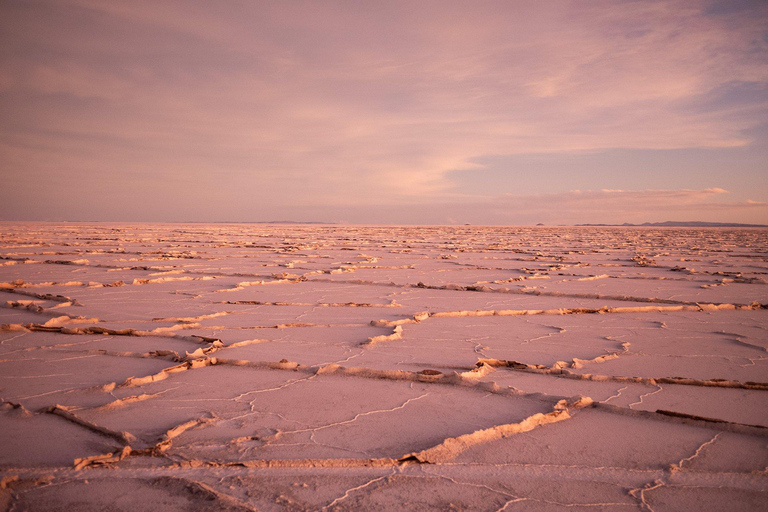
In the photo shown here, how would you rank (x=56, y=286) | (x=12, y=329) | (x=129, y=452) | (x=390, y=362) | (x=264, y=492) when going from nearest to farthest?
(x=264, y=492) < (x=129, y=452) < (x=390, y=362) < (x=12, y=329) < (x=56, y=286)

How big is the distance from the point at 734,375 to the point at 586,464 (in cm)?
140

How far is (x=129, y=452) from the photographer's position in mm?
1519

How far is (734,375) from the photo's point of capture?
2.37 metres

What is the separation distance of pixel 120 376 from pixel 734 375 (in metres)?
3.05

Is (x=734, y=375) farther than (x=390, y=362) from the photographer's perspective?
No

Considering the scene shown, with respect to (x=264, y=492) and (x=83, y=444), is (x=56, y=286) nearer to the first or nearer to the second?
(x=83, y=444)

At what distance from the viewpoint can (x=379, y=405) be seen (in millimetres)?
1989

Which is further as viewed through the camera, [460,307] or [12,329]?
[460,307]

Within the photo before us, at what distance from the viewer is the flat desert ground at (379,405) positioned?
1374 millimetres

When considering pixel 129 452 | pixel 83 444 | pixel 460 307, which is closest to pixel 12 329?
pixel 83 444

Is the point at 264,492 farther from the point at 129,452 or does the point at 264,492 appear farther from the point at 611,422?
the point at 611,422

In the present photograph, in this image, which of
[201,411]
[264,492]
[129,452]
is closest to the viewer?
[264,492]

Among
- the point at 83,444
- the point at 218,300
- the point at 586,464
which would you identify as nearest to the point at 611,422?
the point at 586,464

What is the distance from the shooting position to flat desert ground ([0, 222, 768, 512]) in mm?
1374
